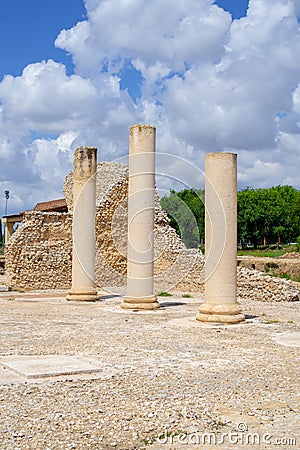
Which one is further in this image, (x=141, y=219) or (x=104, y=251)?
(x=104, y=251)

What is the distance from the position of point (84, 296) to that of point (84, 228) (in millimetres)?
1996

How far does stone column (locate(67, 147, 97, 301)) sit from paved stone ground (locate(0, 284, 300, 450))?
560cm

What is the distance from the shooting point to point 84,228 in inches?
690

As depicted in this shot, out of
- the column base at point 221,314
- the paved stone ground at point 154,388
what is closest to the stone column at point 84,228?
the paved stone ground at point 154,388

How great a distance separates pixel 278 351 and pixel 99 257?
15220 mm

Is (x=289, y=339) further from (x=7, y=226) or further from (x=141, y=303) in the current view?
(x=7, y=226)

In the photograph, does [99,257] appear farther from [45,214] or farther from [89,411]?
[89,411]

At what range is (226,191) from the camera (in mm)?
12078

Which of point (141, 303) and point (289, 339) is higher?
point (141, 303)

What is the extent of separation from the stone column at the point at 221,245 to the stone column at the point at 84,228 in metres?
6.11

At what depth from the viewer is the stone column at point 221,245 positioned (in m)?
12.0

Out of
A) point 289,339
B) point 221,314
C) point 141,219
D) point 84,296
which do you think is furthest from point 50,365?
point 84,296

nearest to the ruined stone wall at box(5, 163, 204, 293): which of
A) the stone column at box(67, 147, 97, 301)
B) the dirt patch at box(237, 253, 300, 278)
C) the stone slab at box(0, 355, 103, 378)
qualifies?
the stone column at box(67, 147, 97, 301)

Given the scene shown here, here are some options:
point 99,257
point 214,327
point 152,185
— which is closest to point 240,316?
point 214,327
